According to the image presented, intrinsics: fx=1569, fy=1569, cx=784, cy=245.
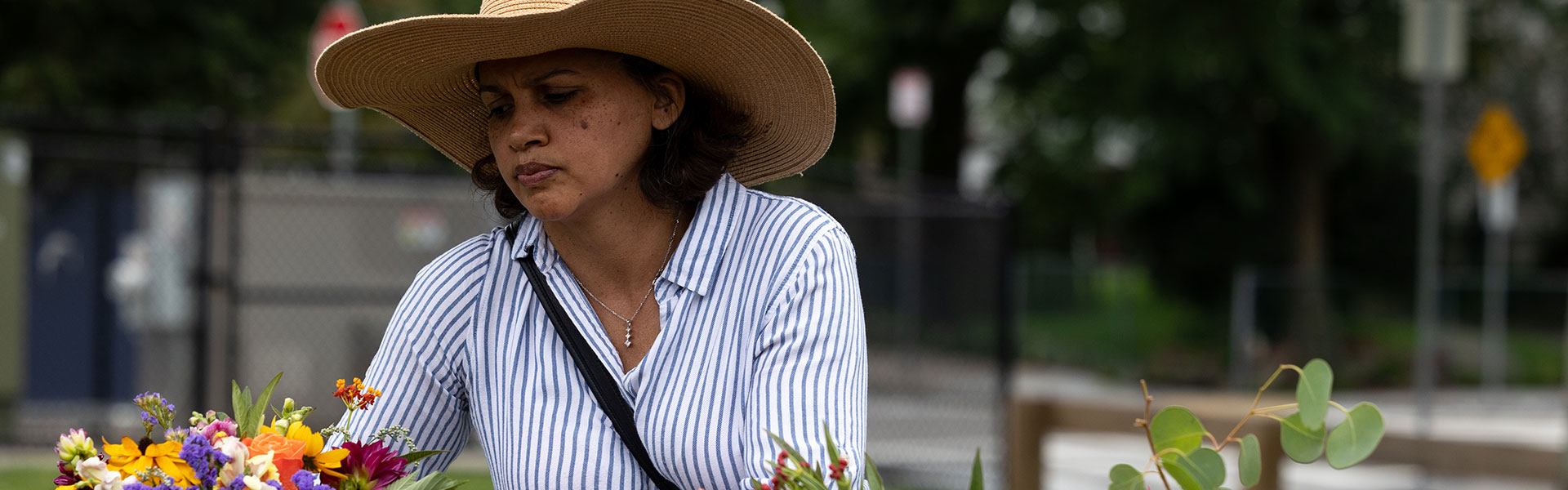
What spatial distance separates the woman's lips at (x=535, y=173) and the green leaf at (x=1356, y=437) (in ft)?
3.23

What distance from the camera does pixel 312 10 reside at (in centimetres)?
1567

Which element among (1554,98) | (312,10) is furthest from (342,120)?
(1554,98)

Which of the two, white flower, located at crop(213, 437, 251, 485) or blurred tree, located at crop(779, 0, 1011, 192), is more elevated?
blurred tree, located at crop(779, 0, 1011, 192)

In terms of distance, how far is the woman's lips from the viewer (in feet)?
6.50

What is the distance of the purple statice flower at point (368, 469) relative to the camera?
1607 mm

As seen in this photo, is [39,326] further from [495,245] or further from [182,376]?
[495,245]

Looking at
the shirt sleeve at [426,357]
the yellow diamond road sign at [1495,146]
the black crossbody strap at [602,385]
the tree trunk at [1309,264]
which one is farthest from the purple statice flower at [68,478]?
the tree trunk at [1309,264]

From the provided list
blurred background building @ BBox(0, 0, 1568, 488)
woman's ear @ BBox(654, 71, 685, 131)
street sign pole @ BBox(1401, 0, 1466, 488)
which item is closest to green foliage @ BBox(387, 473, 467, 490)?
woman's ear @ BBox(654, 71, 685, 131)

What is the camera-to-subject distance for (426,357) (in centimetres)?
210

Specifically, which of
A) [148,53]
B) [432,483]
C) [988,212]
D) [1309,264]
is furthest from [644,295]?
[1309,264]

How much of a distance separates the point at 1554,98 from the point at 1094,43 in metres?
11.2

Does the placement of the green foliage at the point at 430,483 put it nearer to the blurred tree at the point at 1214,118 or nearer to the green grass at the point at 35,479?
the green grass at the point at 35,479

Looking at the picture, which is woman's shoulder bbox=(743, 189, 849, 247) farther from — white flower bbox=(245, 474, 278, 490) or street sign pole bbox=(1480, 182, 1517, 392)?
street sign pole bbox=(1480, 182, 1517, 392)

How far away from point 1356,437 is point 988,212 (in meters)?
7.02
